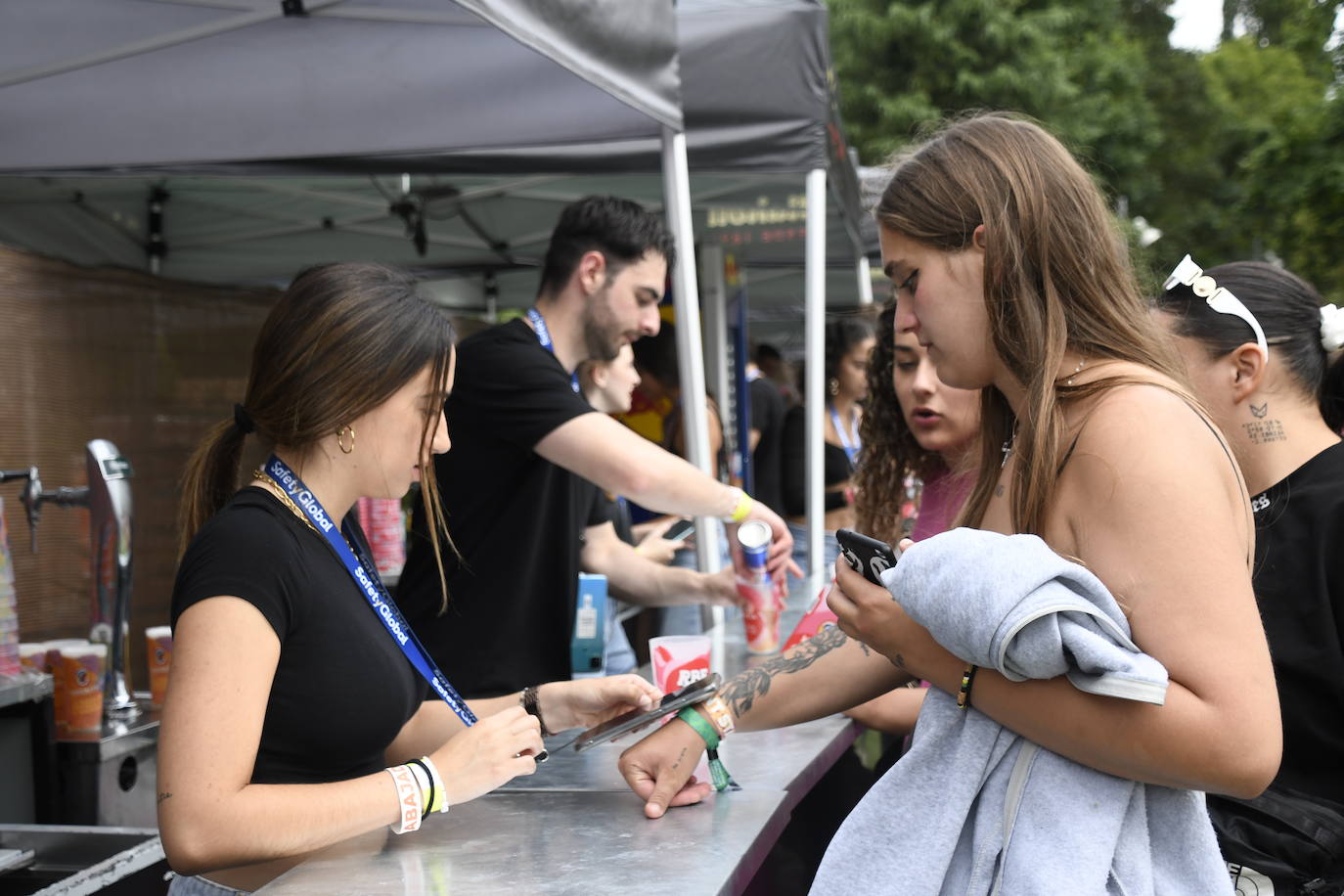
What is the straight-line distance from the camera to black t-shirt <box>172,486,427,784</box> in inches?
69.4

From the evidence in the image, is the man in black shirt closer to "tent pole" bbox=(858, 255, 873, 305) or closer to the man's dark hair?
the man's dark hair

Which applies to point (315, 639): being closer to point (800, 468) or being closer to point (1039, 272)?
point (1039, 272)

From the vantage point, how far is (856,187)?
662 centimetres

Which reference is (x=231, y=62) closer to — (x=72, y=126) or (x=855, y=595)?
(x=72, y=126)

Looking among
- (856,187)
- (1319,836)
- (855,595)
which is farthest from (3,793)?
(856,187)

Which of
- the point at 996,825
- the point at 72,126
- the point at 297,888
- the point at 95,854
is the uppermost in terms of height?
the point at 72,126

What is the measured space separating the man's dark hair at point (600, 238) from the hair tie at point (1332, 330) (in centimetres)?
182

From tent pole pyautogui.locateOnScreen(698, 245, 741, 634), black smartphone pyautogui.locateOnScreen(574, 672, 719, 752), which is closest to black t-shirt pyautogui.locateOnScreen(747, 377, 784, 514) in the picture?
tent pole pyautogui.locateOnScreen(698, 245, 741, 634)

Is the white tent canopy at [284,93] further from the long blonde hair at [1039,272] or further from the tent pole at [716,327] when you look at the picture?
the tent pole at [716,327]

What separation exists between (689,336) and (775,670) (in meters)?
1.86

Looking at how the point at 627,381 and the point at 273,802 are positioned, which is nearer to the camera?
the point at 273,802

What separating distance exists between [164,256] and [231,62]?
3.30 metres

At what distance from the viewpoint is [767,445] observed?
725 cm

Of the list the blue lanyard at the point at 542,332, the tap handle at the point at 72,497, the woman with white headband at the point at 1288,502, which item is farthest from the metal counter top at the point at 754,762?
the tap handle at the point at 72,497
